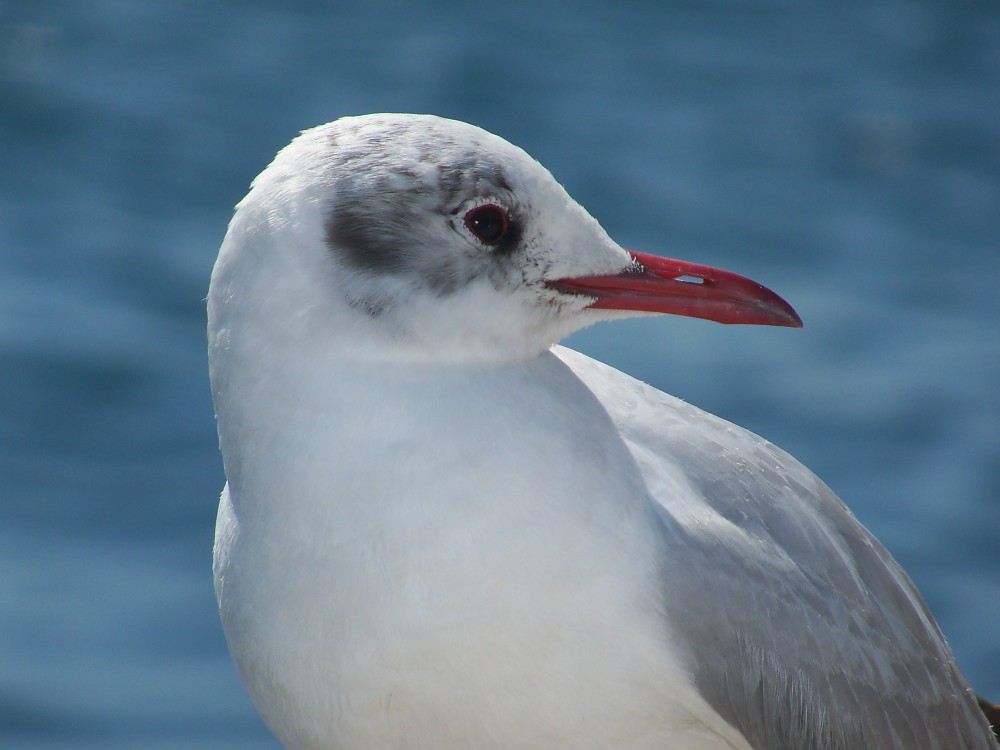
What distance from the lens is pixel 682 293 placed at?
239 cm

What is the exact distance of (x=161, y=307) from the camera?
6.09m

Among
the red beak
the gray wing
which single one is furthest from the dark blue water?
the red beak

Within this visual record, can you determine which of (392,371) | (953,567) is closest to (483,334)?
(392,371)

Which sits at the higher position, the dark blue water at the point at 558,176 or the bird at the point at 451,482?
the dark blue water at the point at 558,176

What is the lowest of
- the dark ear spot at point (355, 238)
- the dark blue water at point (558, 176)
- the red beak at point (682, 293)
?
the red beak at point (682, 293)

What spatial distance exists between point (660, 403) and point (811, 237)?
12.6ft

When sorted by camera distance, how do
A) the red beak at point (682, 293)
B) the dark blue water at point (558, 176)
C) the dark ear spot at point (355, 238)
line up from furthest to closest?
the dark blue water at point (558, 176) → the red beak at point (682, 293) → the dark ear spot at point (355, 238)

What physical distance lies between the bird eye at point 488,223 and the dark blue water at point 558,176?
10.0 feet

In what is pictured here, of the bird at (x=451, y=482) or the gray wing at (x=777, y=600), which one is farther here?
the gray wing at (x=777, y=600)

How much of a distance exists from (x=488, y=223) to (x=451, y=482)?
40 cm

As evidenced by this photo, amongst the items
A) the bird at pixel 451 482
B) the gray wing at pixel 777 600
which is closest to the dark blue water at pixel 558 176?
the gray wing at pixel 777 600

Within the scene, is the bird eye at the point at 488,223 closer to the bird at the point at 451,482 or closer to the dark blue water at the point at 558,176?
the bird at the point at 451,482

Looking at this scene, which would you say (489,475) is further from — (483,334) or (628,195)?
(628,195)

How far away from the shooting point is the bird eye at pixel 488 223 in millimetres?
2240
